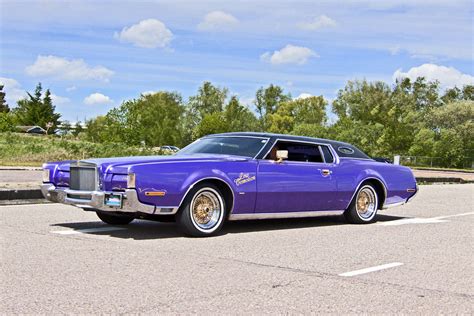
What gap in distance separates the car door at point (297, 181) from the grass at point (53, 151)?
20.2 meters

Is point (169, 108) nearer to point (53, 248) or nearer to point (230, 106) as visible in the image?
point (230, 106)

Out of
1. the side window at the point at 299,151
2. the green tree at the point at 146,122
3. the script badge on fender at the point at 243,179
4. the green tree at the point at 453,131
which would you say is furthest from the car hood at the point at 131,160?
the green tree at the point at 453,131

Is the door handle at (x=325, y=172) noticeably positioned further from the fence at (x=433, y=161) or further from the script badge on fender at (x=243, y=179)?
the fence at (x=433, y=161)

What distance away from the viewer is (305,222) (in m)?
10.4

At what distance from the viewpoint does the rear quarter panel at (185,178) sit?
7734 mm

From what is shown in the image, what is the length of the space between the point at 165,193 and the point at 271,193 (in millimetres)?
1755

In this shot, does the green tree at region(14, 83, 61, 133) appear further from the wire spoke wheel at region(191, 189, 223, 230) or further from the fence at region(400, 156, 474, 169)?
the wire spoke wheel at region(191, 189, 223, 230)

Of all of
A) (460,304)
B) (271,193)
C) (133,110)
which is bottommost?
(460,304)

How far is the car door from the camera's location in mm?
8898

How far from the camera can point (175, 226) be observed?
9234mm

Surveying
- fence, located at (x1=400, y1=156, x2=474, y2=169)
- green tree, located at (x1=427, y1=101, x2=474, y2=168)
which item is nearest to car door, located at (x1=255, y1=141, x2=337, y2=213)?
fence, located at (x1=400, y1=156, x2=474, y2=169)

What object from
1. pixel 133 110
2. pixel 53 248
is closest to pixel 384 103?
pixel 133 110

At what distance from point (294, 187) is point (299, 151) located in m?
0.72

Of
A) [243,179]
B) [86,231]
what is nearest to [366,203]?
[243,179]
